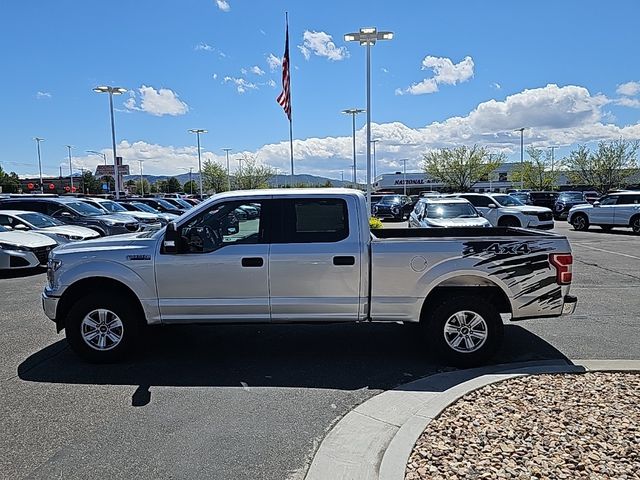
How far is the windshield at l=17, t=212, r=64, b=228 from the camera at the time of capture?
14602mm

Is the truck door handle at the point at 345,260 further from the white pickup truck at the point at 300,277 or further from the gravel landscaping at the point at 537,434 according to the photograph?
the gravel landscaping at the point at 537,434

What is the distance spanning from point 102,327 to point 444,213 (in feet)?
38.5

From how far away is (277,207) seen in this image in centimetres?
586

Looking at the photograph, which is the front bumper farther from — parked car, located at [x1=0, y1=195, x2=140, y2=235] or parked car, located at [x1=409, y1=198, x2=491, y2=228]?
parked car, located at [x1=0, y1=195, x2=140, y2=235]

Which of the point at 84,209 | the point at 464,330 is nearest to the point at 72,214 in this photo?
the point at 84,209

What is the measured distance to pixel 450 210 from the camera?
15.8 meters

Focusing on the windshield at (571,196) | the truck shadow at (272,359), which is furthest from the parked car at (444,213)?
the windshield at (571,196)

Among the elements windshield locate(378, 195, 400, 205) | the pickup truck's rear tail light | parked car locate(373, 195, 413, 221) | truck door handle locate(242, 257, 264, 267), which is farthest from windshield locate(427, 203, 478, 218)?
windshield locate(378, 195, 400, 205)

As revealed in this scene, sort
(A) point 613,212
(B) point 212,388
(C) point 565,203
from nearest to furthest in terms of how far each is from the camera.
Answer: (B) point 212,388 < (A) point 613,212 < (C) point 565,203

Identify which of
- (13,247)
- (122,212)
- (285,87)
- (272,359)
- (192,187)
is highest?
(285,87)

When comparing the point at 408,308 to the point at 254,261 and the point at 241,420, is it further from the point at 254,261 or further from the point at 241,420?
the point at 241,420

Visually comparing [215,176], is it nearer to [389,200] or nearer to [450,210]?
[389,200]

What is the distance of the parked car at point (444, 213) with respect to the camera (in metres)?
14.8

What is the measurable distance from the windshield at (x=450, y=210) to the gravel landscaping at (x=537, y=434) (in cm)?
1088
